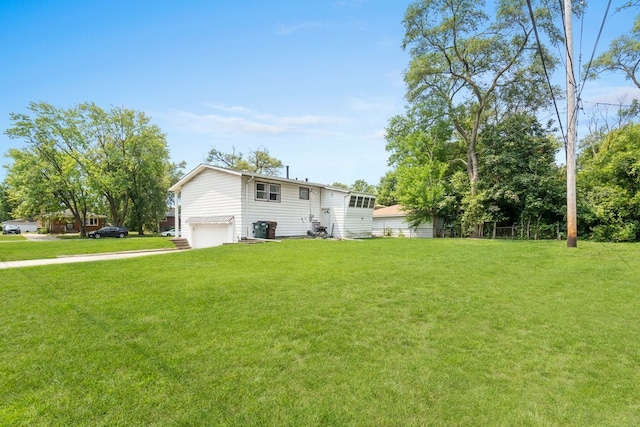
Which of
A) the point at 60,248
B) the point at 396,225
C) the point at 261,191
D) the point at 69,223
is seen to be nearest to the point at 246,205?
the point at 261,191

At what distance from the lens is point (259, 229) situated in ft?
51.0

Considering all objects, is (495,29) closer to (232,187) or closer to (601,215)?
(601,215)

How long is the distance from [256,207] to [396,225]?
53.8 ft

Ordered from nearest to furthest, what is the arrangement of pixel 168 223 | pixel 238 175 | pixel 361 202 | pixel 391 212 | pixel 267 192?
pixel 238 175
pixel 267 192
pixel 361 202
pixel 391 212
pixel 168 223

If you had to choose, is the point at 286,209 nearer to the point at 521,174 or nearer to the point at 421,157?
the point at 421,157

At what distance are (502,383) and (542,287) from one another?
4.58m

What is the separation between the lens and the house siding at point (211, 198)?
50.8 ft

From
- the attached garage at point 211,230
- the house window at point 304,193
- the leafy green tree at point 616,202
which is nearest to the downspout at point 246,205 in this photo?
A: the attached garage at point 211,230

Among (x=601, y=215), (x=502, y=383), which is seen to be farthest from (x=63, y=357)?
(x=601, y=215)

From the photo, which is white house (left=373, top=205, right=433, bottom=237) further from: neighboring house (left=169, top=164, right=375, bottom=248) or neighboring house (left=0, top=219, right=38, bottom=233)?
neighboring house (left=0, top=219, right=38, bottom=233)

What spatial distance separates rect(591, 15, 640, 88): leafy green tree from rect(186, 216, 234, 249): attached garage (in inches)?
1220

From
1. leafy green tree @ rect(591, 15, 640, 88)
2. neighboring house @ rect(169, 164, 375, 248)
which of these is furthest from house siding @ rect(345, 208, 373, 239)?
leafy green tree @ rect(591, 15, 640, 88)

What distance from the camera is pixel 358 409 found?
2.45 m

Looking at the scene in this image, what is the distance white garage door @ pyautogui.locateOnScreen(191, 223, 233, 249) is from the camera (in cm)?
1621
